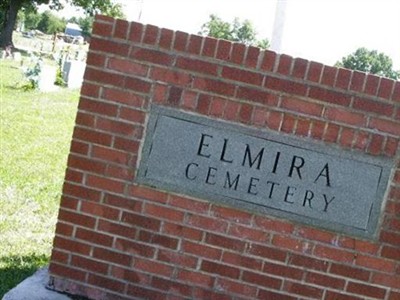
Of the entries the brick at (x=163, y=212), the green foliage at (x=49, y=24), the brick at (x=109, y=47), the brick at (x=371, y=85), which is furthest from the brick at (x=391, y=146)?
the green foliage at (x=49, y=24)

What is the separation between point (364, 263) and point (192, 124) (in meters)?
1.24

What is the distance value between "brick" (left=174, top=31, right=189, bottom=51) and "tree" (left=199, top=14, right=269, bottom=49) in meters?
88.8

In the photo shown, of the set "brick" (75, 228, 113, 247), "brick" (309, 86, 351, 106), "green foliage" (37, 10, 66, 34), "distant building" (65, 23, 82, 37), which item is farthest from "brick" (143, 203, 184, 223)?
"green foliage" (37, 10, 66, 34)

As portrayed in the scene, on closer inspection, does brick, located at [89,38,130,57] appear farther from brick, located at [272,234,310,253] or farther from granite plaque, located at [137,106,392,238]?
brick, located at [272,234,310,253]

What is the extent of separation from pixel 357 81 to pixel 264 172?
0.71 m

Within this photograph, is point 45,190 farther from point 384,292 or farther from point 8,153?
point 384,292

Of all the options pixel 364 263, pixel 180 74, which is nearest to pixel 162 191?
pixel 180 74

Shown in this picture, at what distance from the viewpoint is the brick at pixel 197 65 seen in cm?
303

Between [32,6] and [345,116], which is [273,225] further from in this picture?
[32,6]

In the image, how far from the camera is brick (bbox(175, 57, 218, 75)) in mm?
3025

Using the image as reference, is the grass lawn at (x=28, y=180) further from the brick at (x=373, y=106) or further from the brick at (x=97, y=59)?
the brick at (x=373, y=106)

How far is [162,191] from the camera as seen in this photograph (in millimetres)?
3131

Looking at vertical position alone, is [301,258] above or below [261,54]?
below

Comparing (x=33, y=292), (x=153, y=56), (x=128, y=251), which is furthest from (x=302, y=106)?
(x=33, y=292)
